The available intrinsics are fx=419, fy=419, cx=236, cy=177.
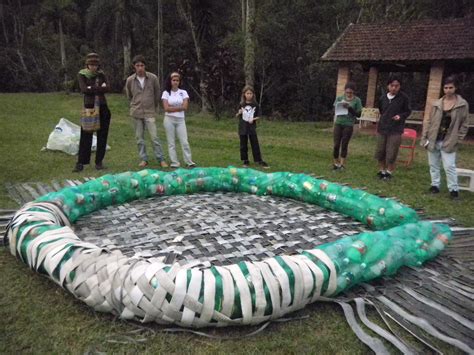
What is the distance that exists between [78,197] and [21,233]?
3.11 feet

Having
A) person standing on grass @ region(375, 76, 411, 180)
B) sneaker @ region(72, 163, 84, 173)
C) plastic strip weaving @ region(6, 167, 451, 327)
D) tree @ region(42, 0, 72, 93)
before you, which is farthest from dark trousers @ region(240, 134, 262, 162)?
tree @ region(42, 0, 72, 93)

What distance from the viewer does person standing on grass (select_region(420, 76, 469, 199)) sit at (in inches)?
198

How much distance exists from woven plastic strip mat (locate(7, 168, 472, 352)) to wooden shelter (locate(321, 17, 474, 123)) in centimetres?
879

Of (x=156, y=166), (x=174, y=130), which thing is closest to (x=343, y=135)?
(x=174, y=130)

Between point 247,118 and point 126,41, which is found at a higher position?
point 126,41

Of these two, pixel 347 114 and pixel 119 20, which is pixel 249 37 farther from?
pixel 119 20

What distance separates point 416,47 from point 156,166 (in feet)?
29.7

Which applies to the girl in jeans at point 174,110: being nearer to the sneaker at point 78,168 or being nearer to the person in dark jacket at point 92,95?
the person in dark jacket at point 92,95

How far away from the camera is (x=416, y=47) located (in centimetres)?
1194

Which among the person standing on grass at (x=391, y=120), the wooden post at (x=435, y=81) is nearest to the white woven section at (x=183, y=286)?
the person standing on grass at (x=391, y=120)

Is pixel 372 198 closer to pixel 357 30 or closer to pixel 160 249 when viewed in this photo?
pixel 160 249

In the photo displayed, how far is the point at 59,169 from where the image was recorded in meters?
6.21

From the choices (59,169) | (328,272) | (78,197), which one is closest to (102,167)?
(59,169)

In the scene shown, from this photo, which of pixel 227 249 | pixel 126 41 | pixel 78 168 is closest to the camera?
pixel 227 249
